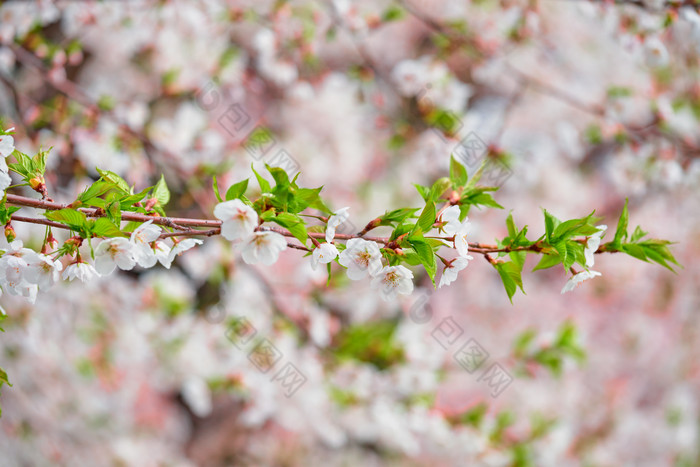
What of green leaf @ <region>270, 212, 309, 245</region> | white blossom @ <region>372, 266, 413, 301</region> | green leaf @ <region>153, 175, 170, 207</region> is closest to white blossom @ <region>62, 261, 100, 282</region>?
green leaf @ <region>153, 175, 170, 207</region>

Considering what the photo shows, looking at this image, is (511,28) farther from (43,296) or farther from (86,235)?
(43,296)

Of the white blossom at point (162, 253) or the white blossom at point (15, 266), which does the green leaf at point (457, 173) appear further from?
the white blossom at point (15, 266)

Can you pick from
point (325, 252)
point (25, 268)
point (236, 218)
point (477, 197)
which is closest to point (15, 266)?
point (25, 268)

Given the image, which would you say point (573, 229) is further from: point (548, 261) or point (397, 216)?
point (397, 216)

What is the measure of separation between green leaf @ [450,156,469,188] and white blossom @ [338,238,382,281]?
0.21m

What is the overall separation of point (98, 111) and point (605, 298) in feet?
11.1

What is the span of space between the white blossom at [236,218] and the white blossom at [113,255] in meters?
0.13

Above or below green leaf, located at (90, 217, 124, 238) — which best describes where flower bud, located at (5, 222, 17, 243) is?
below

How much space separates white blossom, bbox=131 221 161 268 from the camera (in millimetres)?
683

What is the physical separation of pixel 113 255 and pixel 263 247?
0.19 meters

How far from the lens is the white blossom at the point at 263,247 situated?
0.69 metres

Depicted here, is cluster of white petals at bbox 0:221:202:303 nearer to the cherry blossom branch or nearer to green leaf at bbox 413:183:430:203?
the cherry blossom branch

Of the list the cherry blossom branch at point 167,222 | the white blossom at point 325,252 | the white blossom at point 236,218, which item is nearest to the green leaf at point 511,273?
the cherry blossom branch at point 167,222

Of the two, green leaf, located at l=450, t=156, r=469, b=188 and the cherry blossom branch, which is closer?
the cherry blossom branch
